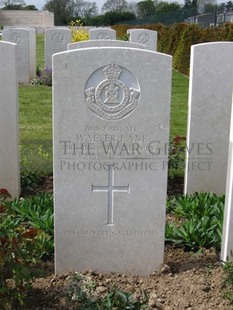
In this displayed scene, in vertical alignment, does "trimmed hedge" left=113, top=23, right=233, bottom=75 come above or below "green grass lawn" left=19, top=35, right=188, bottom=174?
above

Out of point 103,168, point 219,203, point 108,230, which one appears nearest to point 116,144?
point 103,168

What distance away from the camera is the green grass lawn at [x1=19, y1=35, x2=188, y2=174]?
589cm

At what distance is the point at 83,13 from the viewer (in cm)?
6869

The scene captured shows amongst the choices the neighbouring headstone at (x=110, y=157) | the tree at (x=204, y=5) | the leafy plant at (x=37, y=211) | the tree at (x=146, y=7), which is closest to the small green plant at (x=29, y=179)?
the leafy plant at (x=37, y=211)

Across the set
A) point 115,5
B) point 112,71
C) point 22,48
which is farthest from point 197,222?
point 115,5

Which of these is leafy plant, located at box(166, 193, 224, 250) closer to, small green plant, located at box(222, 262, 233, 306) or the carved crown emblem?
small green plant, located at box(222, 262, 233, 306)

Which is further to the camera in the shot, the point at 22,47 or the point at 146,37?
the point at 146,37

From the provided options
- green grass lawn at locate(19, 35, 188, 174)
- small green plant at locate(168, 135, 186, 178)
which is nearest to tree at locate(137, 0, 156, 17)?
green grass lawn at locate(19, 35, 188, 174)

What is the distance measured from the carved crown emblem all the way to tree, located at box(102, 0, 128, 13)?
224ft

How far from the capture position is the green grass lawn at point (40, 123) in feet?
19.3

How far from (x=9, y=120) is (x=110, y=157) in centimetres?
178

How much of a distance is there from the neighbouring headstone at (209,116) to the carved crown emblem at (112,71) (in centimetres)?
179

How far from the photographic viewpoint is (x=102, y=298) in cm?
302

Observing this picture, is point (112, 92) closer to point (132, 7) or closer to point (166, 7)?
point (166, 7)
